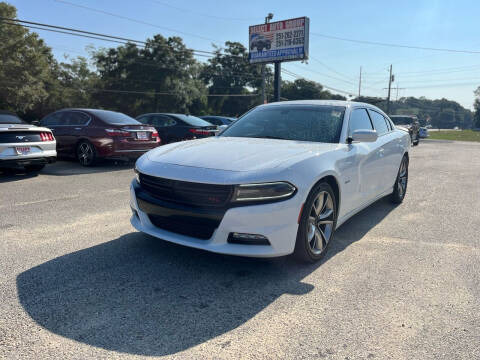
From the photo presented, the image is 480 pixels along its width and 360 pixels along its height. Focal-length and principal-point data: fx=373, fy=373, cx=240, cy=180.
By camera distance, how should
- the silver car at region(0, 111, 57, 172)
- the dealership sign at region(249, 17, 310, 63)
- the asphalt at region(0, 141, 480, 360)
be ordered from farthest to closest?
1. the dealership sign at region(249, 17, 310, 63)
2. the silver car at region(0, 111, 57, 172)
3. the asphalt at region(0, 141, 480, 360)

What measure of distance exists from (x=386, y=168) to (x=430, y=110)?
17487 cm

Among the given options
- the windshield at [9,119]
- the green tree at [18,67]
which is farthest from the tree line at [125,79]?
the windshield at [9,119]

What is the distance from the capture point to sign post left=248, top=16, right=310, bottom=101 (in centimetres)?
2627

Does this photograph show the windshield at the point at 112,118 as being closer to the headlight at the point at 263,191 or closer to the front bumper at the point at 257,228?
the front bumper at the point at 257,228

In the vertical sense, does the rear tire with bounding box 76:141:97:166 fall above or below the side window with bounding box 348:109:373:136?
below

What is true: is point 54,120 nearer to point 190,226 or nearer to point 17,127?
point 17,127

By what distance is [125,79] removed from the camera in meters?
51.3

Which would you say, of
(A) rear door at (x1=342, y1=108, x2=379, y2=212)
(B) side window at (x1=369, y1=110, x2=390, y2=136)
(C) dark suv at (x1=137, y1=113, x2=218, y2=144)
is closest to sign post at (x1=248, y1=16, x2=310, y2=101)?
(C) dark suv at (x1=137, y1=113, x2=218, y2=144)

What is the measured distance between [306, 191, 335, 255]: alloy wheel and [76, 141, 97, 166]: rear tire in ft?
24.0

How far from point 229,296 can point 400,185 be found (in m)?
4.34

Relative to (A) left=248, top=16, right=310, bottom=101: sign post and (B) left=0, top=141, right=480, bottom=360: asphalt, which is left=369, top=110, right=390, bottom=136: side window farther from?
(A) left=248, top=16, right=310, bottom=101: sign post

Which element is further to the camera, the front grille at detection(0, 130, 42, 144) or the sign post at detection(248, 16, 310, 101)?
the sign post at detection(248, 16, 310, 101)

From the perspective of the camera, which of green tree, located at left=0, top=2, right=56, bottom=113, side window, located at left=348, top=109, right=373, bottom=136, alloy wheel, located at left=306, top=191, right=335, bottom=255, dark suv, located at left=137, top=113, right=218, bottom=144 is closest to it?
alloy wheel, located at left=306, top=191, right=335, bottom=255

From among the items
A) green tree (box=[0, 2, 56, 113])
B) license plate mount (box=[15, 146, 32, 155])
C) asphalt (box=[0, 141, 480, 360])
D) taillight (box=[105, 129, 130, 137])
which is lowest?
asphalt (box=[0, 141, 480, 360])
